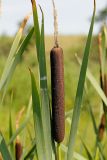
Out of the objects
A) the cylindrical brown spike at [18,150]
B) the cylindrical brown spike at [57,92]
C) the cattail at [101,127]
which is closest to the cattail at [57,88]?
the cylindrical brown spike at [57,92]

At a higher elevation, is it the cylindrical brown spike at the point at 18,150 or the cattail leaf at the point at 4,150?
the cattail leaf at the point at 4,150

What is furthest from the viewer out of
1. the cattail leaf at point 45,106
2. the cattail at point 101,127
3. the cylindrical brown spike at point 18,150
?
the cattail at point 101,127

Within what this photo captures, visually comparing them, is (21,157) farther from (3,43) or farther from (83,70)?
(3,43)

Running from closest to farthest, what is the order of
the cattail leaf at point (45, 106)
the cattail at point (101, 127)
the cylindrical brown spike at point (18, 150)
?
1. the cattail leaf at point (45, 106)
2. the cylindrical brown spike at point (18, 150)
3. the cattail at point (101, 127)

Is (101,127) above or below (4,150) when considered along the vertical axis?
below

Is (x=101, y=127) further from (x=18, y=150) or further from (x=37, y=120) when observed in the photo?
(x=37, y=120)

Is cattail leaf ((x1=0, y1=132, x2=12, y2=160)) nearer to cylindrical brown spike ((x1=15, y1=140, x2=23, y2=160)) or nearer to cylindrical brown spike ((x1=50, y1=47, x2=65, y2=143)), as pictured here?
cylindrical brown spike ((x1=50, y1=47, x2=65, y2=143))

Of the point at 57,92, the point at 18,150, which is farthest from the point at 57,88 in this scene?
the point at 18,150

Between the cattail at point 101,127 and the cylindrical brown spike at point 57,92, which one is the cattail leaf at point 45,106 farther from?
the cattail at point 101,127
